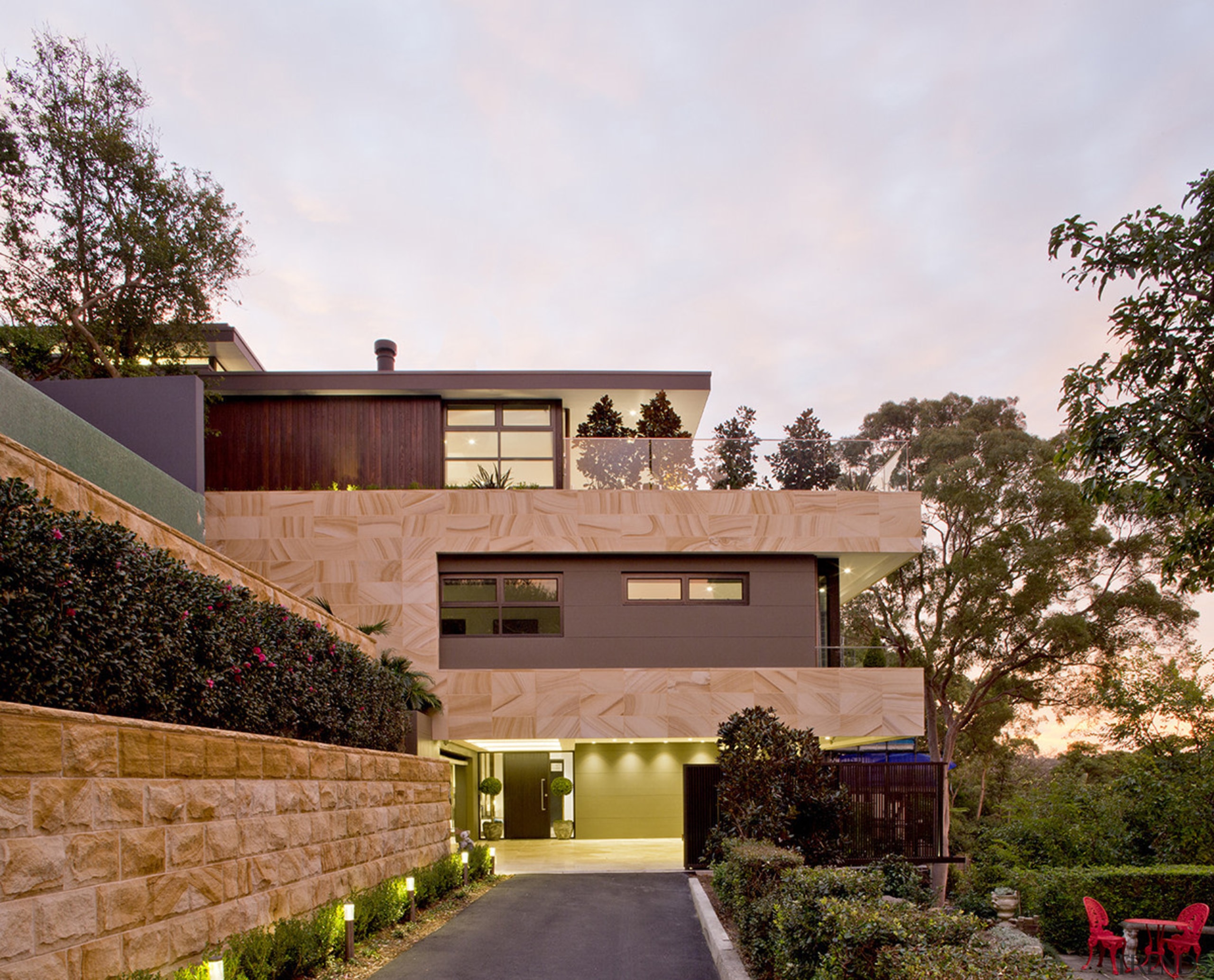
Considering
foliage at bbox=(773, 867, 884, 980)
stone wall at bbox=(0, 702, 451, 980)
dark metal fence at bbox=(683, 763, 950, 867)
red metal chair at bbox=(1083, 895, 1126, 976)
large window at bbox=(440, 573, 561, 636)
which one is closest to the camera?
stone wall at bbox=(0, 702, 451, 980)

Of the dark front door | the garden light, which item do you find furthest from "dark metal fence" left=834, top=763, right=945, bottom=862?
the dark front door

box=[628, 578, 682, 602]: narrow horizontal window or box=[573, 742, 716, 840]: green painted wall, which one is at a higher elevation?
box=[628, 578, 682, 602]: narrow horizontal window

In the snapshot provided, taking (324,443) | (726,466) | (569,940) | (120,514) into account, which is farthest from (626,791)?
(120,514)

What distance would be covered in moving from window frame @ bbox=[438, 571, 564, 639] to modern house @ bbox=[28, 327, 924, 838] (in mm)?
32

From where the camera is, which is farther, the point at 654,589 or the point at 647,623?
the point at 654,589

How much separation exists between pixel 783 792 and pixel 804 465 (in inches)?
345

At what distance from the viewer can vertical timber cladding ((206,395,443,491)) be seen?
858 inches

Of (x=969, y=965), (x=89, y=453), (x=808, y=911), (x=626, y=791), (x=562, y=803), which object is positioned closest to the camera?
(x=969, y=965)

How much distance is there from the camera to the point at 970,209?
26.0m

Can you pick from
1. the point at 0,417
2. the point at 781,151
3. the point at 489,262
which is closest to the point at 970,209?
the point at 781,151

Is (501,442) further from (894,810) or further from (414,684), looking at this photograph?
(894,810)

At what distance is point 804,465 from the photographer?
20.3 meters

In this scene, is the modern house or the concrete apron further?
the modern house

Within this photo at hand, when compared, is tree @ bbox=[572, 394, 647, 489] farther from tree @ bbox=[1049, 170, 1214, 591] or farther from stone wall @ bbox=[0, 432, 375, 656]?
tree @ bbox=[1049, 170, 1214, 591]
